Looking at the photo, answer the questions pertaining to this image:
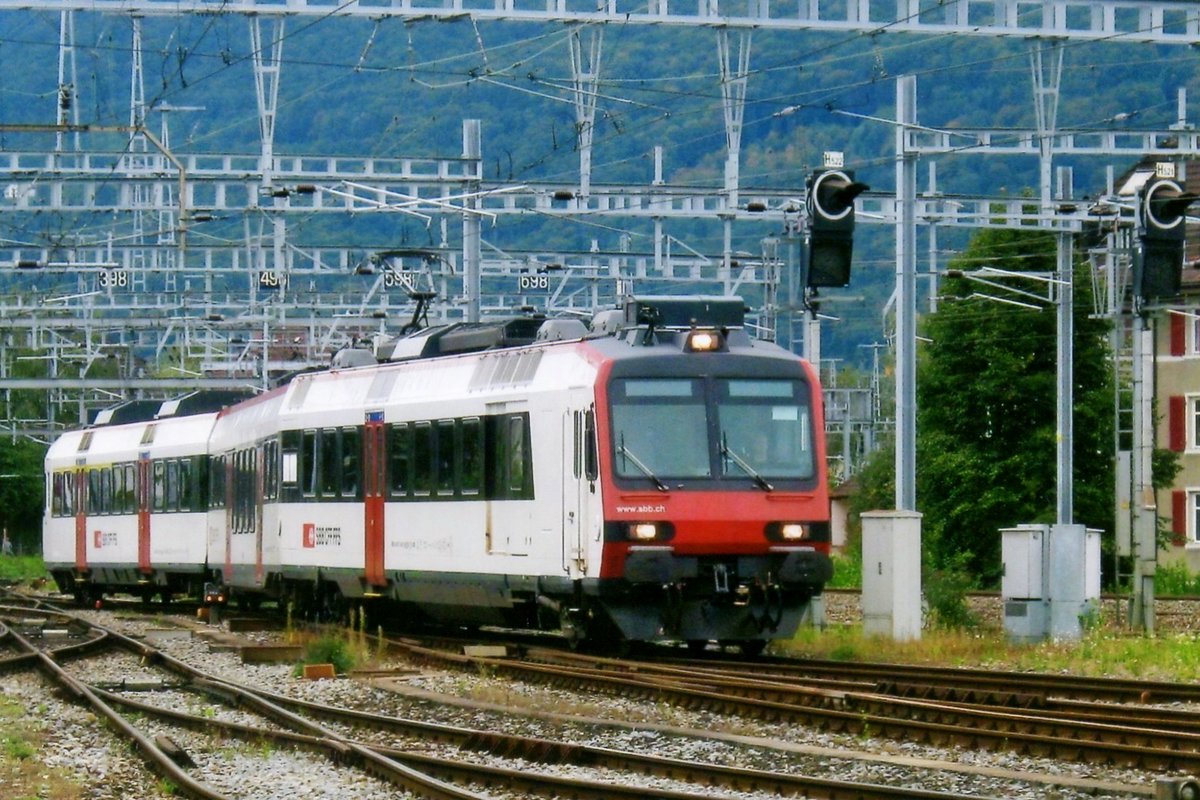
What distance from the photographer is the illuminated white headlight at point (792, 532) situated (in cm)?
2023

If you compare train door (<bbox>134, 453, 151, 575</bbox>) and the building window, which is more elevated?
train door (<bbox>134, 453, 151, 575</bbox>)

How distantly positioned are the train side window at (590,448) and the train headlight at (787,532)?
1.67 meters

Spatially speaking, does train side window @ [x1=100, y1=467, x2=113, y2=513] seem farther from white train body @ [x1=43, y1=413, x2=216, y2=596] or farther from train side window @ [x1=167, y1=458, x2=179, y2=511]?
train side window @ [x1=167, y1=458, x2=179, y2=511]

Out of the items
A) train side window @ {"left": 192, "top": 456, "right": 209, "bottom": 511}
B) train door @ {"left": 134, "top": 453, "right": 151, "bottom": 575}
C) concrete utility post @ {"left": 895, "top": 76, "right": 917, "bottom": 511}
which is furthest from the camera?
train door @ {"left": 134, "top": 453, "right": 151, "bottom": 575}

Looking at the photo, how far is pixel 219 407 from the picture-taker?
3709 centimetres

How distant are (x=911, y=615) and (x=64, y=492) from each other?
23.4 m

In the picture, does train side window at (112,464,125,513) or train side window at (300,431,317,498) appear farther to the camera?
train side window at (112,464,125,513)

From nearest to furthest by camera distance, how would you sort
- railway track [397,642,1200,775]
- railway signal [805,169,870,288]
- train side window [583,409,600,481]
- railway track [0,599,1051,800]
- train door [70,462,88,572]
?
1. railway track [0,599,1051,800]
2. railway track [397,642,1200,775]
3. train side window [583,409,600,481]
4. railway signal [805,169,870,288]
5. train door [70,462,88,572]

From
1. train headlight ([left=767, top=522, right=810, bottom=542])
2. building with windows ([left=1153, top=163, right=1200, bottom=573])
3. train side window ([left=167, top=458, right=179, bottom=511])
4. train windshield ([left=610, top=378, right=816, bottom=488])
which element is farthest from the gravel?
building with windows ([left=1153, top=163, right=1200, bottom=573])

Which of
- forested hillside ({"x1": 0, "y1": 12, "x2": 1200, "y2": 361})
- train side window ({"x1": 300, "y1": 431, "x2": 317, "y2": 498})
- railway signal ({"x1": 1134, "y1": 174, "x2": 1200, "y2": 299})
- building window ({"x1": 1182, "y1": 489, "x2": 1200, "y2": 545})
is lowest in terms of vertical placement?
building window ({"x1": 1182, "y1": 489, "x2": 1200, "y2": 545})

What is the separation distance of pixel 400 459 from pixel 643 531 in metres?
5.54

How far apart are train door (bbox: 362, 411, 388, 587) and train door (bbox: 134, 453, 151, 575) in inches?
487

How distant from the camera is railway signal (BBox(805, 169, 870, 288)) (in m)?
21.5

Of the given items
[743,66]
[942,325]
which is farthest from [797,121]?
[743,66]
